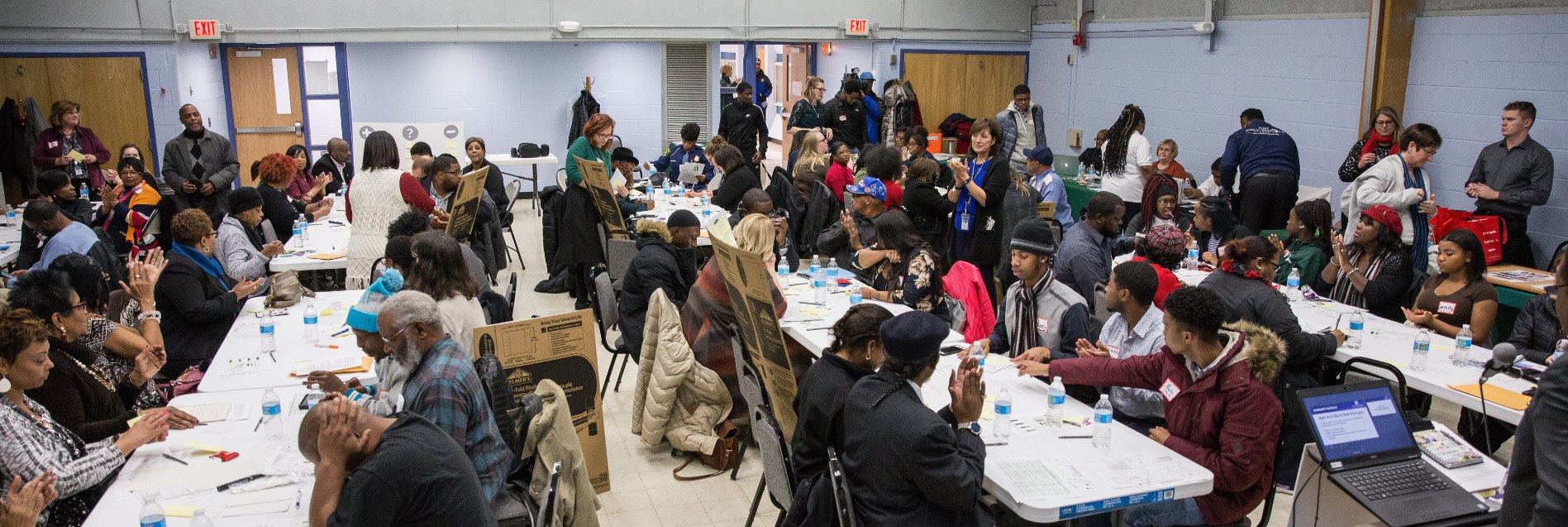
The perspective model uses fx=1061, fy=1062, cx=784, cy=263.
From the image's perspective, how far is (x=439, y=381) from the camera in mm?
3391

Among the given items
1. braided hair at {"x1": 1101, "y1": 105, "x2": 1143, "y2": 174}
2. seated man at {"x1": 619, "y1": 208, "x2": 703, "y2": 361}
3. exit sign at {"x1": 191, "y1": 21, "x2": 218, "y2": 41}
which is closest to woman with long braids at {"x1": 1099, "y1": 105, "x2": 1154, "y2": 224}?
braided hair at {"x1": 1101, "y1": 105, "x2": 1143, "y2": 174}

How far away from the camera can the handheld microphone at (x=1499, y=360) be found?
4.39 metres

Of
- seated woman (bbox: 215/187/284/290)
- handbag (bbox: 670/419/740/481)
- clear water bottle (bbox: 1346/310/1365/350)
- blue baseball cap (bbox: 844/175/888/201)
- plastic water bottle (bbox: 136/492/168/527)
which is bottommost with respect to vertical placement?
handbag (bbox: 670/419/740/481)

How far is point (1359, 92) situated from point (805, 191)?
4.93 meters

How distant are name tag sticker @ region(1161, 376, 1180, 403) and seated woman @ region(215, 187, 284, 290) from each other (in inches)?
189

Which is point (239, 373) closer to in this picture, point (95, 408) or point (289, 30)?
point (95, 408)

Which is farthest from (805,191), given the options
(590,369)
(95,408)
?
(95,408)

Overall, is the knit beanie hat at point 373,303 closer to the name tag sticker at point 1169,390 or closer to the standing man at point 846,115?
the name tag sticker at point 1169,390

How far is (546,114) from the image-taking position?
13.5 meters

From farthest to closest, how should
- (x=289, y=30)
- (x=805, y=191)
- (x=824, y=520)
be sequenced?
(x=289, y=30), (x=805, y=191), (x=824, y=520)

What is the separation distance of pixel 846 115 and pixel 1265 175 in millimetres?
4851

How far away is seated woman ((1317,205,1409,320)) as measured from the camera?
5.79 metres

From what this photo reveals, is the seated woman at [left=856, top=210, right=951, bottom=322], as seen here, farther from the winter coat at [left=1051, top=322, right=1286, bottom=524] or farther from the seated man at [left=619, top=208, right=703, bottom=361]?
the winter coat at [left=1051, top=322, right=1286, bottom=524]

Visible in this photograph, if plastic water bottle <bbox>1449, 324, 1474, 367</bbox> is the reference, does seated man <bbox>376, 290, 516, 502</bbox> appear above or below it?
above
